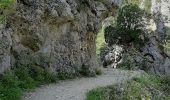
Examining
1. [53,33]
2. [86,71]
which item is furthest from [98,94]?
[86,71]

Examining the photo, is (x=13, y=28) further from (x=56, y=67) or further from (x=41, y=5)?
(x=56, y=67)

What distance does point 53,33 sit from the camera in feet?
72.2

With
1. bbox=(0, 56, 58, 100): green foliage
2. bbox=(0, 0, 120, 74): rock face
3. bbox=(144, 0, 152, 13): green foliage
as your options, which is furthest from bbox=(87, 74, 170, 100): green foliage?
bbox=(144, 0, 152, 13): green foliage

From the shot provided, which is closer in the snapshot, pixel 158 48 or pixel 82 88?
pixel 82 88

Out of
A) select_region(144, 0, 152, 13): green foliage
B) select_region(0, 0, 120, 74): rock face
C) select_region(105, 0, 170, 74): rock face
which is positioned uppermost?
select_region(144, 0, 152, 13): green foliage

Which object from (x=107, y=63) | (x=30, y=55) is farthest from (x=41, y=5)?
(x=107, y=63)

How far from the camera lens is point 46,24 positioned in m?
21.4

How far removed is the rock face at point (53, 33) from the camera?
19302mm

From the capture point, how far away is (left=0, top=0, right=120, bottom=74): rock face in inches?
760

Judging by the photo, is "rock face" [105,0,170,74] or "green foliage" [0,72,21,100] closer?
"green foliage" [0,72,21,100]

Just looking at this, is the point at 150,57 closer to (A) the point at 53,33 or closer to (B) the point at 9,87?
(A) the point at 53,33

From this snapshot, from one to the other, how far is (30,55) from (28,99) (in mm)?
4497

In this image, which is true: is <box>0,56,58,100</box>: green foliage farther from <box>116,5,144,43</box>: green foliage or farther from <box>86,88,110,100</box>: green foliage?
<box>116,5,144,43</box>: green foliage

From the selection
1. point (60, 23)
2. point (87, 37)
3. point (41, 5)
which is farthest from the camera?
point (87, 37)
